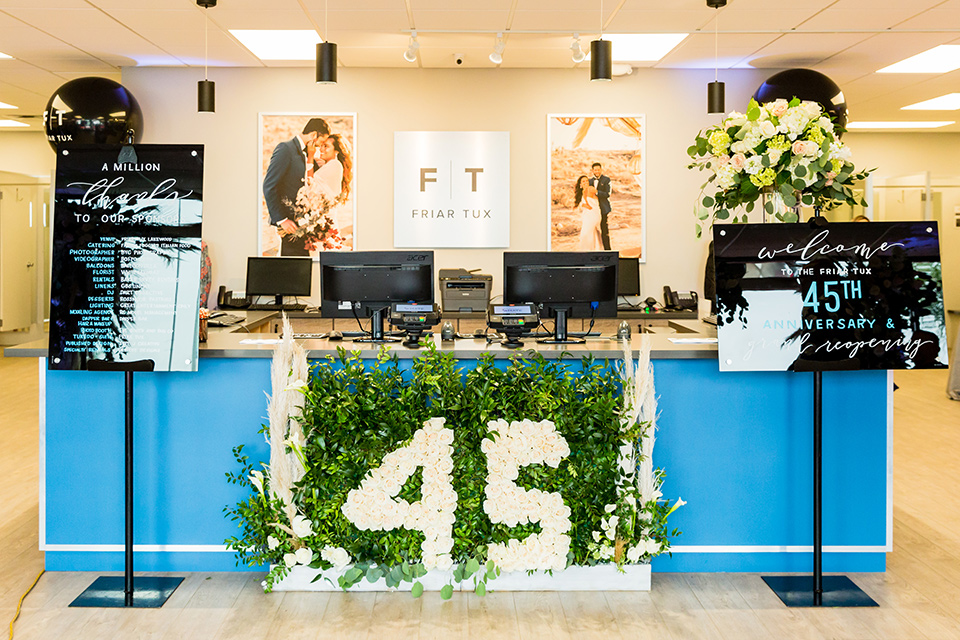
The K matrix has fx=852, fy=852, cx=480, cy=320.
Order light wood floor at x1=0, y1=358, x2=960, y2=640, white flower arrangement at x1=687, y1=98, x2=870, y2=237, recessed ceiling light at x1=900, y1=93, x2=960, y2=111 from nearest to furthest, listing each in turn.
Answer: light wood floor at x1=0, y1=358, x2=960, y2=640 → white flower arrangement at x1=687, y1=98, x2=870, y2=237 → recessed ceiling light at x1=900, y1=93, x2=960, y2=111

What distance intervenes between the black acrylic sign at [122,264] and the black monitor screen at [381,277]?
107cm

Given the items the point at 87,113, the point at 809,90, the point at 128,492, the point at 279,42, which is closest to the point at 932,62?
the point at 809,90

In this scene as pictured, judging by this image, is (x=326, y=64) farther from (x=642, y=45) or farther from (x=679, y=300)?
(x=679, y=300)

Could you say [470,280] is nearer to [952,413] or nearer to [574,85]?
[574,85]

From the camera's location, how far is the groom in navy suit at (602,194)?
752 cm

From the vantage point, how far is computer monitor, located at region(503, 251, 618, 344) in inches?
171

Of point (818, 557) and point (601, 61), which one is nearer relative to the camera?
point (818, 557)

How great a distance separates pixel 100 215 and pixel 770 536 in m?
3.08

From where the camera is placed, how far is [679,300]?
7.43m

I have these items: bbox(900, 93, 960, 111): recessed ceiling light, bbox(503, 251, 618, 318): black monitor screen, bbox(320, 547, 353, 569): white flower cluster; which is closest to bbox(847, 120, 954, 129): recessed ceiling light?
bbox(900, 93, 960, 111): recessed ceiling light

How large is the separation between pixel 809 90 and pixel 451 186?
3004 millimetres

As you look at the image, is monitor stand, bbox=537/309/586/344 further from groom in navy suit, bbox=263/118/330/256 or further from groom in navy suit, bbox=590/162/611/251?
groom in navy suit, bbox=263/118/330/256

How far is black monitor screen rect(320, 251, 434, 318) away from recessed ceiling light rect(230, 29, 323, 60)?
2.85 m

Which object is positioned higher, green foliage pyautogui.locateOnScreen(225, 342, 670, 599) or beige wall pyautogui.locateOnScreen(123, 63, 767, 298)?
beige wall pyautogui.locateOnScreen(123, 63, 767, 298)
